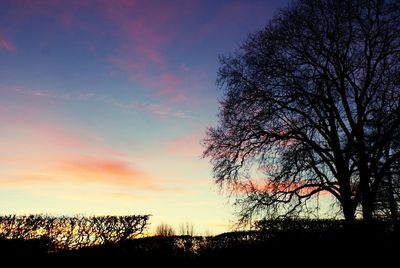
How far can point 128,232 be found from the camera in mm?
20188

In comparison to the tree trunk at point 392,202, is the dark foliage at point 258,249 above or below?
below

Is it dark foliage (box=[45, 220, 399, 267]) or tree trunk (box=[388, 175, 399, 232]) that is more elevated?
tree trunk (box=[388, 175, 399, 232])

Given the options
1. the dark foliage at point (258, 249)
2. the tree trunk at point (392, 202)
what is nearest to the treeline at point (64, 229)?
the dark foliage at point (258, 249)

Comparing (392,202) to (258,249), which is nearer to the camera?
(258,249)

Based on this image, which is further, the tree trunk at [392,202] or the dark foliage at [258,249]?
the tree trunk at [392,202]

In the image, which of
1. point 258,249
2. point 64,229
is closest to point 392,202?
point 258,249

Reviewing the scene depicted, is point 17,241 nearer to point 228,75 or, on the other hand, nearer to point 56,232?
point 56,232

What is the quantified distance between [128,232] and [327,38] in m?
13.0

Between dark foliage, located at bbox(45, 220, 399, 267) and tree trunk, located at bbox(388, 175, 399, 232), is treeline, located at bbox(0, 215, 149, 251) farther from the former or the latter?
tree trunk, located at bbox(388, 175, 399, 232)

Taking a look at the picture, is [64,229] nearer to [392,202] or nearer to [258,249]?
[258,249]

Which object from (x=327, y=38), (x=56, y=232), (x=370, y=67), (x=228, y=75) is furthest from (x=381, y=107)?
(x=56, y=232)

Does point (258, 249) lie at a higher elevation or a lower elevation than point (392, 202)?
lower

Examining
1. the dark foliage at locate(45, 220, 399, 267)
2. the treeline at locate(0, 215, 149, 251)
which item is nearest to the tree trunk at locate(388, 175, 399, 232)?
the dark foliage at locate(45, 220, 399, 267)

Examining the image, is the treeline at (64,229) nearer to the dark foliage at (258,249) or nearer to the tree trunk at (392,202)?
the dark foliage at (258,249)
